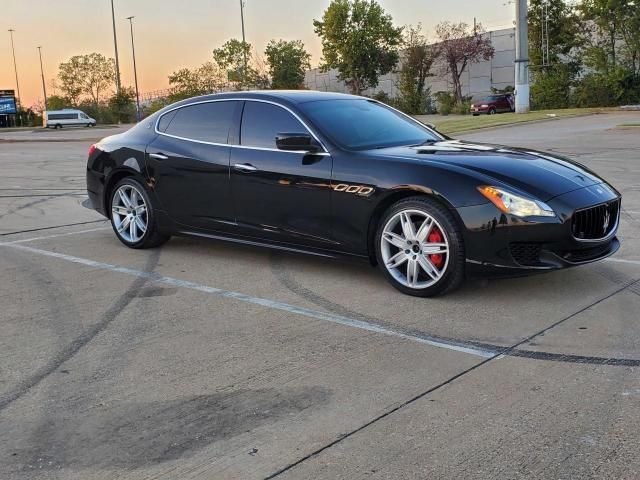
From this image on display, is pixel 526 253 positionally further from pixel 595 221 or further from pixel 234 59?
pixel 234 59

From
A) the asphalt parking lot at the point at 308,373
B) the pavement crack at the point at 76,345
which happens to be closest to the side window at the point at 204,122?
the asphalt parking lot at the point at 308,373

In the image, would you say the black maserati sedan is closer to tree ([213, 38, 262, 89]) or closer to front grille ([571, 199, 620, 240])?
front grille ([571, 199, 620, 240])

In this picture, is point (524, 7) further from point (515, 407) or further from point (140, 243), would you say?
point (515, 407)

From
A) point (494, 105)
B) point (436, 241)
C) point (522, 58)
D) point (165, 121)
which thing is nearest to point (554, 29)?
point (494, 105)

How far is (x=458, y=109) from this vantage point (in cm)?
5206

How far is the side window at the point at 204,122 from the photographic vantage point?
6.54 meters

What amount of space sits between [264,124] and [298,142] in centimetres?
64

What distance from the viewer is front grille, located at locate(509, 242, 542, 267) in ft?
16.3

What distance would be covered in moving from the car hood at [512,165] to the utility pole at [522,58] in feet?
103

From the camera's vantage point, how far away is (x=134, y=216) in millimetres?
7348

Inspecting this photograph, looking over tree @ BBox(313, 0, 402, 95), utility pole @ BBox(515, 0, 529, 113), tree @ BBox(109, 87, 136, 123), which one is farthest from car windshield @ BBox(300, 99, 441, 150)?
tree @ BBox(109, 87, 136, 123)

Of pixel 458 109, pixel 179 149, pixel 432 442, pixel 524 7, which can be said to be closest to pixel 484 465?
pixel 432 442

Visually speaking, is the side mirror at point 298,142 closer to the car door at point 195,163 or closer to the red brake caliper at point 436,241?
the car door at point 195,163

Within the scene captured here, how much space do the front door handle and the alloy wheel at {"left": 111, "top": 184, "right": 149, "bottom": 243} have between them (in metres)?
1.39
